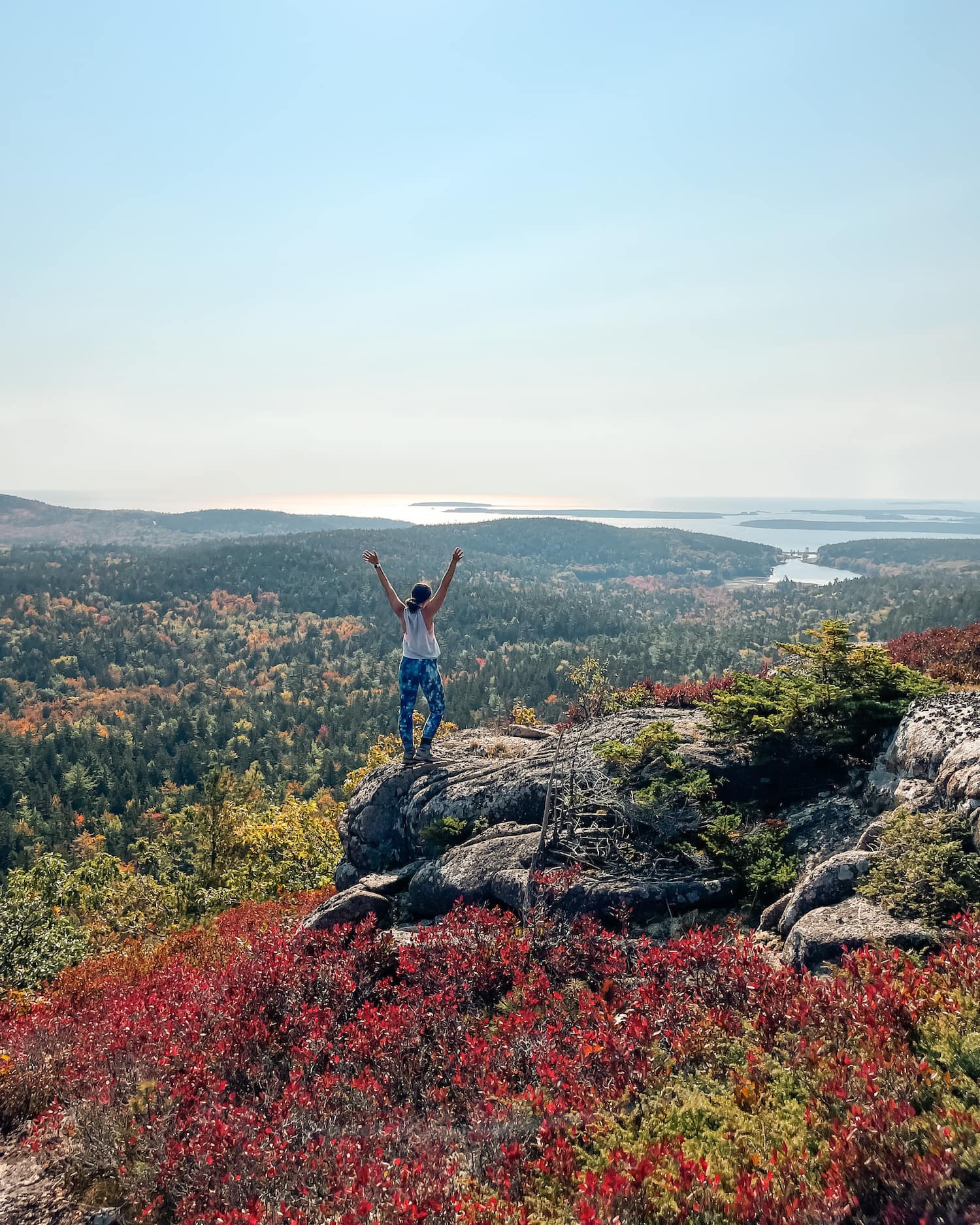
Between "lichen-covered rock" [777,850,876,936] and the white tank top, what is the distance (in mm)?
7046

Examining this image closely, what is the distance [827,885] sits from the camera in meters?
7.72

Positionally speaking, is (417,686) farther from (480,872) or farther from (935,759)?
(935,759)

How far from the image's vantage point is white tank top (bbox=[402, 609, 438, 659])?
12219mm

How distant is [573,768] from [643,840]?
2245 millimetres

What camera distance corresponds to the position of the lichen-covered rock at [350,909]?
431 inches

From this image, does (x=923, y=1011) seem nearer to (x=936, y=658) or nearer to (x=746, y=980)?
(x=746, y=980)

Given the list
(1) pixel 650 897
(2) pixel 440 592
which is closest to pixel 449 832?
(1) pixel 650 897

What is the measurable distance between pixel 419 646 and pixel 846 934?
818 cm

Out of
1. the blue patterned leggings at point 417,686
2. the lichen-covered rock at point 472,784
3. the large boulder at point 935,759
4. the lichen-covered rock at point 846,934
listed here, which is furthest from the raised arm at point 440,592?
the large boulder at point 935,759

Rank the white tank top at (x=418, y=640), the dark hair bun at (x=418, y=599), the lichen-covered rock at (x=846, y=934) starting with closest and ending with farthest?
1. the lichen-covered rock at (x=846, y=934)
2. the dark hair bun at (x=418, y=599)
3. the white tank top at (x=418, y=640)

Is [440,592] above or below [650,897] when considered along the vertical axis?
above

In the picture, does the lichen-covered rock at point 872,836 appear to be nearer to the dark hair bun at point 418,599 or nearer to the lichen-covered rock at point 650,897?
the lichen-covered rock at point 650,897

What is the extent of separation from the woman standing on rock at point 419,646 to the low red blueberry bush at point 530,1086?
5133 mm

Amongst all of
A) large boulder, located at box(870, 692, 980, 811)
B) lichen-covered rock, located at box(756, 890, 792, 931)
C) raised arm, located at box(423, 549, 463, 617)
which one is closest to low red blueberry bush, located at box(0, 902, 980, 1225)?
lichen-covered rock, located at box(756, 890, 792, 931)
